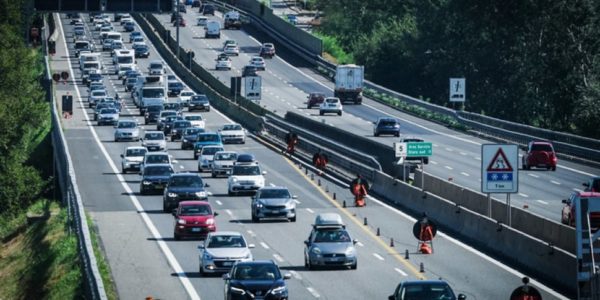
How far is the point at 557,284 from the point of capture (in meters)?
41.2

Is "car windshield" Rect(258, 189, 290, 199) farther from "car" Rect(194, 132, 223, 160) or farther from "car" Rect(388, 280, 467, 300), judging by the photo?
"car" Rect(194, 132, 223, 160)

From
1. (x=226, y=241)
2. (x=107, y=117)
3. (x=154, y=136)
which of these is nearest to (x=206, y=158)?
(x=154, y=136)

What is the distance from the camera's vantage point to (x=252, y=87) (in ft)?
373

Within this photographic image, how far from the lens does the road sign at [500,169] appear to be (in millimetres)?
49031

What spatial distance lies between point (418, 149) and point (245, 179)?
773 cm

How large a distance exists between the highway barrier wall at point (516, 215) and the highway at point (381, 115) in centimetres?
353

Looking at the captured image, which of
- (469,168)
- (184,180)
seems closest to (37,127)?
(469,168)

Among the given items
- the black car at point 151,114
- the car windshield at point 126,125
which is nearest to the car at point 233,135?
the car windshield at point 126,125

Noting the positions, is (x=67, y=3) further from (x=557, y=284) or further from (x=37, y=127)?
(x=557, y=284)

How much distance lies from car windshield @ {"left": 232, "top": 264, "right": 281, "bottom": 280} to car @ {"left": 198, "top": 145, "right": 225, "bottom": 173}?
1561 inches

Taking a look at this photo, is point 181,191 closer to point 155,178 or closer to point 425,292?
point 155,178

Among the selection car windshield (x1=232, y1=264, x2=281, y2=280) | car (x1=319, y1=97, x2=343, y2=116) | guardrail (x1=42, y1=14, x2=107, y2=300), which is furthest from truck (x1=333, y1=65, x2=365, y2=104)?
car windshield (x1=232, y1=264, x2=281, y2=280)

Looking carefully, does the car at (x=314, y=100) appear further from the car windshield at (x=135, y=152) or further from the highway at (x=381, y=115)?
the car windshield at (x=135, y=152)

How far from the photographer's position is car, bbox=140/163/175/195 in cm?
6750
